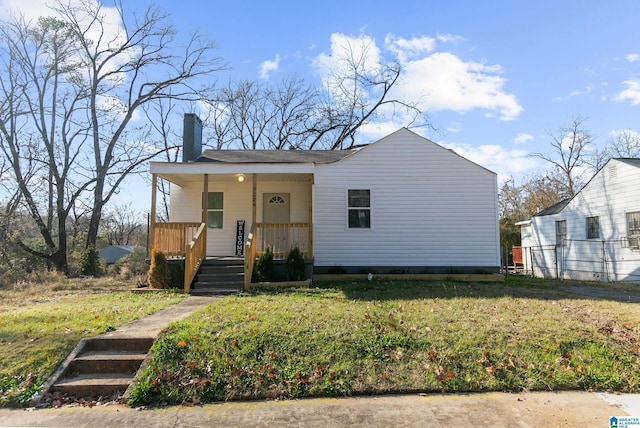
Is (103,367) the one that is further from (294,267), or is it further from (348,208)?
(348,208)

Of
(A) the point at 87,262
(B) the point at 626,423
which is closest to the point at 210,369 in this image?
(B) the point at 626,423

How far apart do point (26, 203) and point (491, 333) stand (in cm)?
2242

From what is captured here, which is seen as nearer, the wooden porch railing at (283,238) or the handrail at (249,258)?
the handrail at (249,258)

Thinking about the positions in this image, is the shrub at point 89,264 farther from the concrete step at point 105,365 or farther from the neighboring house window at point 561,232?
the neighboring house window at point 561,232

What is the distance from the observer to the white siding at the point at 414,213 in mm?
11906

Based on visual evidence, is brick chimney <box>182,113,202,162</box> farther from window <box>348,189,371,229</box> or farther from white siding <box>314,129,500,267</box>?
window <box>348,189,371,229</box>

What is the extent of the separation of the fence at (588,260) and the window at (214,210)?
12.1 metres

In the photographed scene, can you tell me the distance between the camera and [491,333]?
5.10m

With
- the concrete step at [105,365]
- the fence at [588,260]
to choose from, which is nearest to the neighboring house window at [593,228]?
the fence at [588,260]

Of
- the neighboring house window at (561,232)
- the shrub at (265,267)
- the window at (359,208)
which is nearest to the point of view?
the shrub at (265,267)

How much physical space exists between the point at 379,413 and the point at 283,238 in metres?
8.23

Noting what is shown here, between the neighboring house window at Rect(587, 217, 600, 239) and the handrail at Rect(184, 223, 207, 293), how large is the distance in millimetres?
15294

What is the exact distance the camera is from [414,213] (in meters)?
12.0

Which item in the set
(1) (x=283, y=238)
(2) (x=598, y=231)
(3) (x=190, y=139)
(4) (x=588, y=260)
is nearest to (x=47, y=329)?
(1) (x=283, y=238)
